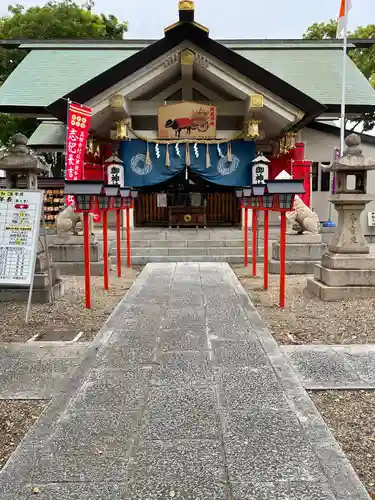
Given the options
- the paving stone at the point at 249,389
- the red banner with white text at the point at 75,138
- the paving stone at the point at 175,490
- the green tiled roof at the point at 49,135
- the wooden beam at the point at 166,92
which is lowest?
the paving stone at the point at 175,490

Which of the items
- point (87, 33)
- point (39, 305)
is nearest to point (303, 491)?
point (39, 305)

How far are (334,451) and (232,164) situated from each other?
457 inches

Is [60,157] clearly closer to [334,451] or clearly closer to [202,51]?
[202,51]

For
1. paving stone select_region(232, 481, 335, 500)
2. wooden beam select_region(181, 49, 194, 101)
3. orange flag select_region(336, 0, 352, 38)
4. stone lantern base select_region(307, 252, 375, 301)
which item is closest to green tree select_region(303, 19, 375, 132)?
orange flag select_region(336, 0, 352, 38)

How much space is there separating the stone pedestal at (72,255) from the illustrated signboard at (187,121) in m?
5.20

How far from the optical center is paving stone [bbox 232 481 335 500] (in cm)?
221

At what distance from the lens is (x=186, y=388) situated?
11.5 ft

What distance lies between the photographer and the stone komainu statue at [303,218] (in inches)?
390

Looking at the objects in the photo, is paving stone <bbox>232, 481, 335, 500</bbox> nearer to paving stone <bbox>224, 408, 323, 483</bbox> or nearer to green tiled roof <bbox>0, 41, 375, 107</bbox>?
paving stone <bbox>224, 408, 323, 483</bbox>

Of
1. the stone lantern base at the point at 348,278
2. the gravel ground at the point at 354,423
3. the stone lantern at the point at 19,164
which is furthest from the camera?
the stone lantern base at the point at 348,278

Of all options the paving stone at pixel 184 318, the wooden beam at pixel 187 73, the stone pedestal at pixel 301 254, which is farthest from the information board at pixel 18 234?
the wooden beam at pixel 187 73

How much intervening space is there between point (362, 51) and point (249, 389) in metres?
25.1

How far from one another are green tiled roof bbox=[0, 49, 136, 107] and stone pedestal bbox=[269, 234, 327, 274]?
924 cm

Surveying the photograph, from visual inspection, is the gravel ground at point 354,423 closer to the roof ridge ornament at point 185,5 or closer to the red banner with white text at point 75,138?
the red banner with white text at point 75,138
